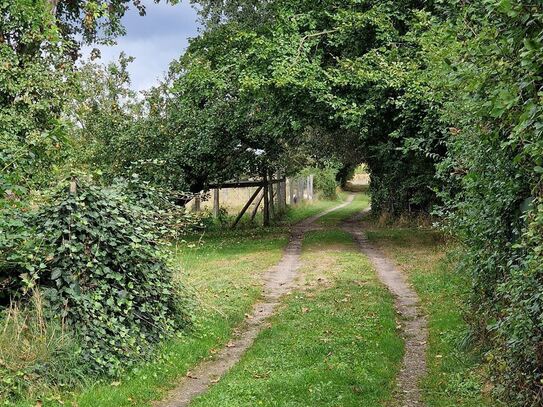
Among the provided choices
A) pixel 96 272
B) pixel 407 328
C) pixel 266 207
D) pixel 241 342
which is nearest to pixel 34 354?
pixel 96 272

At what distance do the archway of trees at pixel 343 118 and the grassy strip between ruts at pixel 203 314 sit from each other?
0.55 meters

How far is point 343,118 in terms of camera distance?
1783cm

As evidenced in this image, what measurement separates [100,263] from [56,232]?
730 mm

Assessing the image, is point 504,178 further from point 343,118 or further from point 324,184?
point 324,184

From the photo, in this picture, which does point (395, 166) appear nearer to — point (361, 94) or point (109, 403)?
point (361, 94)

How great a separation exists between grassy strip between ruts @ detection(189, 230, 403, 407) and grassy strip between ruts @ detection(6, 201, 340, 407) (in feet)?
2.33

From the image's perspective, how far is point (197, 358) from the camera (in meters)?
8.95

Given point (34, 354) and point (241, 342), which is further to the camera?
point (241, 342)

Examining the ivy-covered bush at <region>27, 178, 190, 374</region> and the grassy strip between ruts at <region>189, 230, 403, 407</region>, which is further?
the ivy-covered bush at <region>27, 178, 190, 374</region>

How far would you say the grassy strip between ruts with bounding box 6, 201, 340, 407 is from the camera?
7.07 meters

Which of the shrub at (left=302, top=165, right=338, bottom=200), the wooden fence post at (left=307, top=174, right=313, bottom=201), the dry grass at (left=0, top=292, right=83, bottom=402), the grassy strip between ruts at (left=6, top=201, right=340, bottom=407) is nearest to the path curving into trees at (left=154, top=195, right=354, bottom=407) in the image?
the grassy strip between ruts at (left=6, top=201, right=340, bottom=407)

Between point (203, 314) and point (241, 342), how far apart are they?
1.23m

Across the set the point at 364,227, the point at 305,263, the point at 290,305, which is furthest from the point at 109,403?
the point at 364,227

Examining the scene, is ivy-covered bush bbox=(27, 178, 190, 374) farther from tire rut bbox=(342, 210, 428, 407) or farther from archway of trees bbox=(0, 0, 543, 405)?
tire rut bbox=(342, 210, 428, 407)
